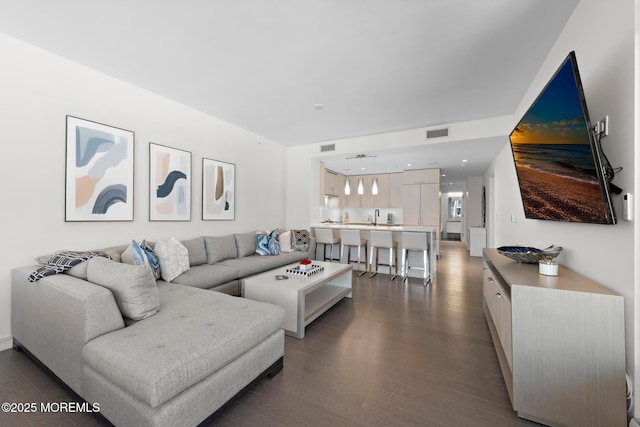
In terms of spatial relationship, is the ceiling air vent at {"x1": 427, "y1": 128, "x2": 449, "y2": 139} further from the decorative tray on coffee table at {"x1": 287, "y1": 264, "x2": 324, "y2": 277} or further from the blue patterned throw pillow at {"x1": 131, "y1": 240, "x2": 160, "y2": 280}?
the blue patterned throw pillow at {"x1": 131, "y1": 240, "x2": 160, "y2": 280}

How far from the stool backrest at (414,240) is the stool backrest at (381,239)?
0.81 ft

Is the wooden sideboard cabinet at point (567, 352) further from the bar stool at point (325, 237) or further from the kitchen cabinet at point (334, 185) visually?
the kitchen cabinet at point (334, 185)

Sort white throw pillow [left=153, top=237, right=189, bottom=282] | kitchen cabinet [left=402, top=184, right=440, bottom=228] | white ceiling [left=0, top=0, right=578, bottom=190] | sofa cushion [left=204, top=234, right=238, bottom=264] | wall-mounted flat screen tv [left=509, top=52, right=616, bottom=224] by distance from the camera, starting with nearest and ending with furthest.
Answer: wall-mounted flat screen tv [left=509, top=52, right=616, bottom=224]
white ceiling [left=0, top=0, right=578, bottom=190]
white throw pillow [left=153, top=237, right=189, bottom=282]
sofa cushion [left=204, top=234, right=238, bottom=264]
kitchen cabinet [left=402, top=184, right=440, bottom=228]

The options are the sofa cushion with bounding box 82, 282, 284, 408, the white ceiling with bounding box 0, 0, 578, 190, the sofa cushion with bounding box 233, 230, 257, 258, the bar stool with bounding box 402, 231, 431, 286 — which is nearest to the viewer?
the sofa cushion with bounding box 82, 282, 284, 408

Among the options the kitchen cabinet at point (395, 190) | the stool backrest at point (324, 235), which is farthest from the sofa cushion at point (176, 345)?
the kitchen cabinet at point (395, 190)

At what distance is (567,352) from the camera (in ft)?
4.67

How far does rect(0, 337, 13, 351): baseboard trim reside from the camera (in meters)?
2.31

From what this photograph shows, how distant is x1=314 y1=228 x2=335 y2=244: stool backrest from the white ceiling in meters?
2.50

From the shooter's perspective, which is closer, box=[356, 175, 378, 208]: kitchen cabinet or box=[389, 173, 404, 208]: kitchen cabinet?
box=[389, 173, 404, 208]: kitchen cabinet

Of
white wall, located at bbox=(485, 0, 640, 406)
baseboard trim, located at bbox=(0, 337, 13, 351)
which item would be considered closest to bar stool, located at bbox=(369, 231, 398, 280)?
white wall, located at bbox=(485, 0, 640, 406)

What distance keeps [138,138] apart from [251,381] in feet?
10.4

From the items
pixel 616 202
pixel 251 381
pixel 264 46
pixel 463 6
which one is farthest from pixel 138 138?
pixel 616 202

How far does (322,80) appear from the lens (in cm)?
305

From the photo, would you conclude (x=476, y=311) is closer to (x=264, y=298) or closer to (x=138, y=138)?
(x=264, y=298)
